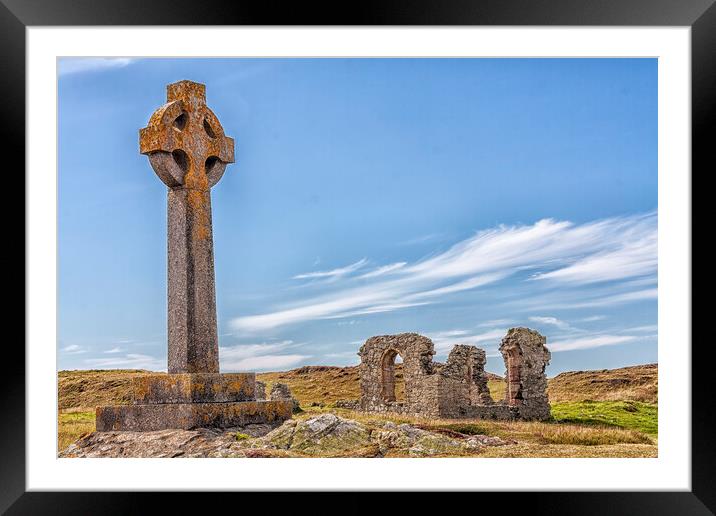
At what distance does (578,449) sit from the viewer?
1350 centimetres

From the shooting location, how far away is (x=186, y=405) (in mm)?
10602

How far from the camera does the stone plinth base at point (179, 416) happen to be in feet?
34.7

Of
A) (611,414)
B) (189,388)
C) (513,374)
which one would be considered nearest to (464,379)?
(513,374)

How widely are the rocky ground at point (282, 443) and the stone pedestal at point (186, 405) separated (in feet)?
0.49

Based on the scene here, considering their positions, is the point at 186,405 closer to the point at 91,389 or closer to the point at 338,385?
the point at 91,389

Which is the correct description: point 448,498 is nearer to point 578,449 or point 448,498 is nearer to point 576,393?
point 578,449

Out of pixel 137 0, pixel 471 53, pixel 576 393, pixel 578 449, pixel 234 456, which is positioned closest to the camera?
pixel 137 0

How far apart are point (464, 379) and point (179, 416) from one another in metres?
13.7

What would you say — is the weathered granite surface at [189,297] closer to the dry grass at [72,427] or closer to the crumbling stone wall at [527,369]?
the dry grass at [72,427]

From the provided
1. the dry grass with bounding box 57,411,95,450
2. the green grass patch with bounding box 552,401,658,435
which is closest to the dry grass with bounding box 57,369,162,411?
the dry grass with bounding box 57,411,95,450

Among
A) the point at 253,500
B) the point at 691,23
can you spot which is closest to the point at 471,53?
the point at 691,23

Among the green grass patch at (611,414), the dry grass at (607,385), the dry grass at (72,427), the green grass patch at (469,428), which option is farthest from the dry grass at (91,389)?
the dry grass at (607,385)

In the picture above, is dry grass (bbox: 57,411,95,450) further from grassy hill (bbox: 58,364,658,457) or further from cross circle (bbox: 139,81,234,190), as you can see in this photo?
cross circle (bbox: 139,81,234,190)

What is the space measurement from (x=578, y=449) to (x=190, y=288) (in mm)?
6677
